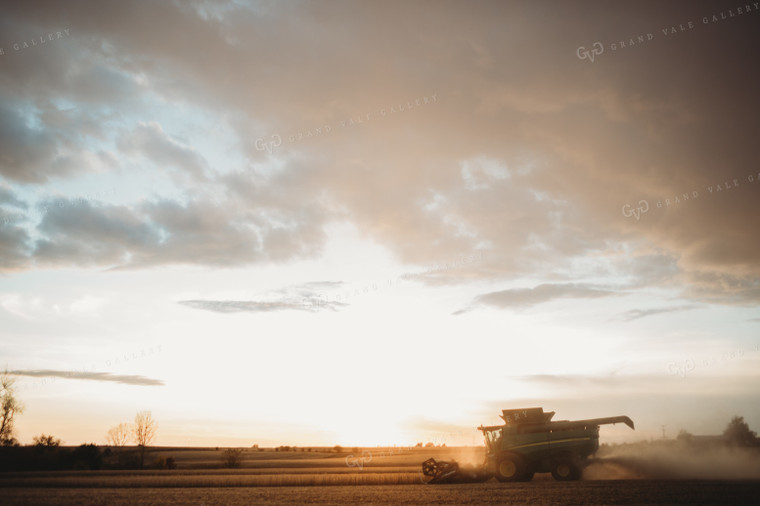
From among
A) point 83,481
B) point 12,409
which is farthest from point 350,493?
point 12,409

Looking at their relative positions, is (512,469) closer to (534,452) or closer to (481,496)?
(534,452)

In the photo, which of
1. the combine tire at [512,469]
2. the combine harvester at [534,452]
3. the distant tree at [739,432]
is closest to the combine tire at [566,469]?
the combine harvester at [534,452]

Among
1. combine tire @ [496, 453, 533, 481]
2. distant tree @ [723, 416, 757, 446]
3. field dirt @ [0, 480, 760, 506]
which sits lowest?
distant tree @ [723, 416, 757, 446]

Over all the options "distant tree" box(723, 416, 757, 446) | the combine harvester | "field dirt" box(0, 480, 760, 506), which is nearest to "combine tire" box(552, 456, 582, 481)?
the combine harvester

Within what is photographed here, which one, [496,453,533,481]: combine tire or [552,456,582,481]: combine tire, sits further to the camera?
[496,453,533,481]: combine tire

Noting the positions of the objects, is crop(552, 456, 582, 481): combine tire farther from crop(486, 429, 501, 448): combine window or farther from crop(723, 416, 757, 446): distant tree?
crop(723, 416, 757, 446): distant tree

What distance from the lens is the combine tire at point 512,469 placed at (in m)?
31.5

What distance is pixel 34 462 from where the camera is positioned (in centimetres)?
6569

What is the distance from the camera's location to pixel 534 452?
3175 centimetres

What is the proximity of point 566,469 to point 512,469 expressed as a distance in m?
3.34

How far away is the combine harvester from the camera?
102 feet

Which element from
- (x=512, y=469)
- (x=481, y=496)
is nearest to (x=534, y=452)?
(x=512, y=469)

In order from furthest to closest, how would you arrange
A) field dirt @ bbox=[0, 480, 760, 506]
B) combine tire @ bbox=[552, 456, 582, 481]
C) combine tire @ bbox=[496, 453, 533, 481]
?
combine tire @ bbox=[496, 453, 533, 481], combine tire @ bbox=[552, 456, 582, 481], field dirt @ bbox=[0, 480, 760, 506]

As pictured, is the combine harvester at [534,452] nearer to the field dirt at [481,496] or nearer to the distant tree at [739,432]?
the field dirt at [481,496]
